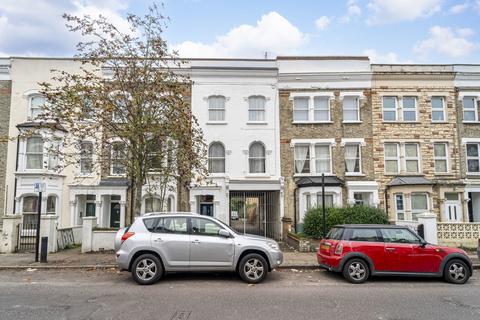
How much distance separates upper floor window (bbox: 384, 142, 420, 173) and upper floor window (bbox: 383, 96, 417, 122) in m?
1.63

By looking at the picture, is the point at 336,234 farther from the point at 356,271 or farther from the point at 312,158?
the point at 312,158

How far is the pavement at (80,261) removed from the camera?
10.2 meters

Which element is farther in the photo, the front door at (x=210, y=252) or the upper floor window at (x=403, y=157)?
the upper floor window at (x=403, y=157)

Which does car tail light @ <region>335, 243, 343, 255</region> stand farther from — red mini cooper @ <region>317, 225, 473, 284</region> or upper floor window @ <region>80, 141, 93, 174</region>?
upper floor window @ <region>80, 141, 93, 174</region>

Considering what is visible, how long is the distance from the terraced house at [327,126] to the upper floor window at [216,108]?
3.61m

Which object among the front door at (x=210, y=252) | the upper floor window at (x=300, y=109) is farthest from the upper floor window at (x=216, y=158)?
the front door at (x=210, y=252)

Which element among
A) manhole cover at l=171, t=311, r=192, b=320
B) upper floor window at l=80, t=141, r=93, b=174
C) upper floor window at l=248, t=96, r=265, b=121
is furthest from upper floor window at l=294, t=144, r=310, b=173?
manhole cover at l=171, t=311, r=192, b=320

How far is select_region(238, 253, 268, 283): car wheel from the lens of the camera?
8.06m

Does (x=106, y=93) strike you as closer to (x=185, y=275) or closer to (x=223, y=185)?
(x=185, y=275)

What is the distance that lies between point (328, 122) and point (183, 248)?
13.6 meters

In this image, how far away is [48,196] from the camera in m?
16.9

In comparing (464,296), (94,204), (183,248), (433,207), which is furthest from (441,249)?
(94,204)

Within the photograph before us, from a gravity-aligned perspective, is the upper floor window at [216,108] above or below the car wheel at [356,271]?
above

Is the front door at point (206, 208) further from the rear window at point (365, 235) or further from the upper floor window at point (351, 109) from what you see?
the rear window at point (365, 235)
